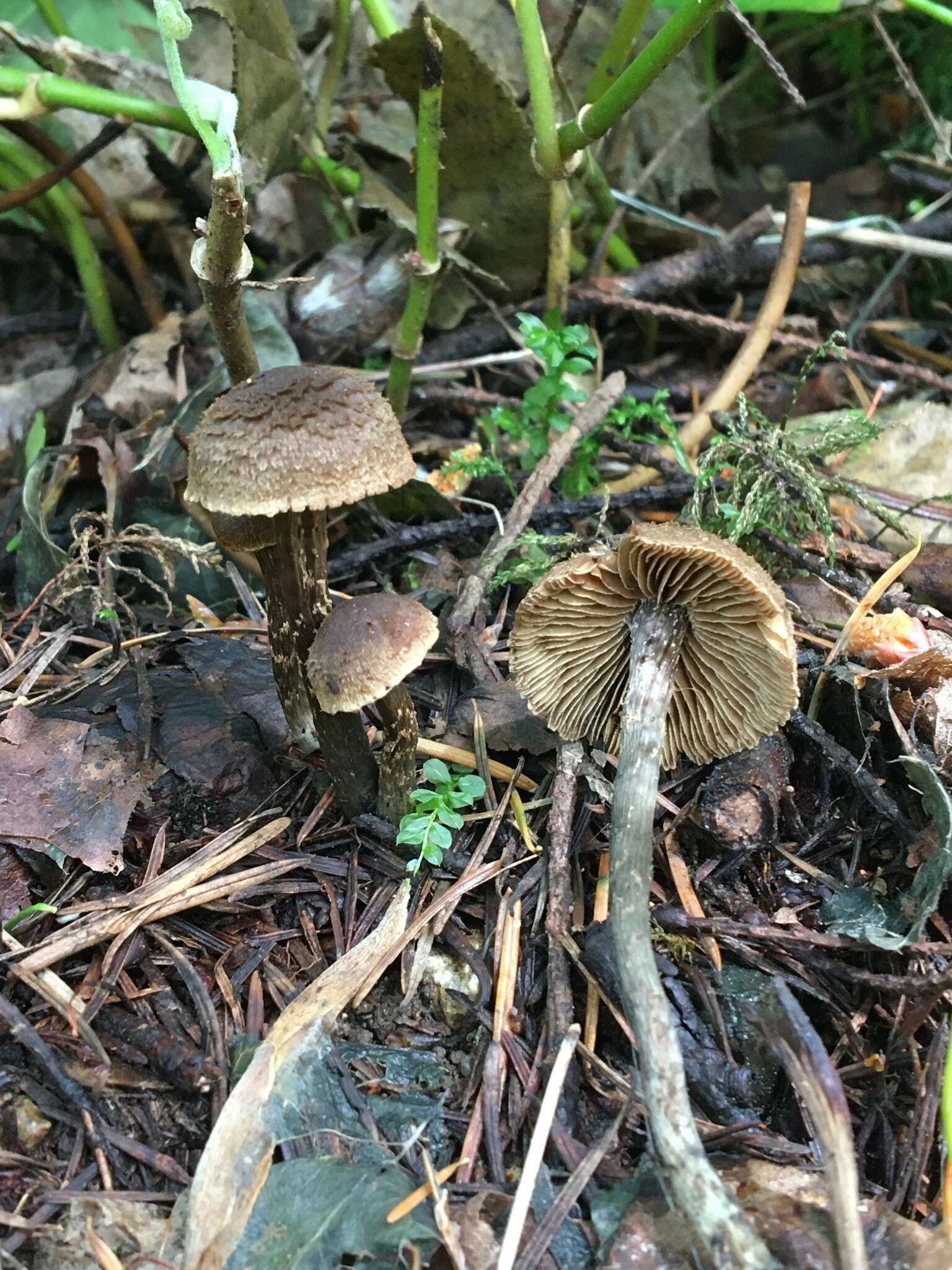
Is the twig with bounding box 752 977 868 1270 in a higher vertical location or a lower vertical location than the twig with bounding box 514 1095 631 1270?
higher

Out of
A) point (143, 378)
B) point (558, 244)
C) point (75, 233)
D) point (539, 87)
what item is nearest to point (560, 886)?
point (539, 87)

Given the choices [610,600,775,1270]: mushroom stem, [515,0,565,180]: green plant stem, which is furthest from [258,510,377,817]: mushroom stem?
[515,0,565,180]: green plant stem

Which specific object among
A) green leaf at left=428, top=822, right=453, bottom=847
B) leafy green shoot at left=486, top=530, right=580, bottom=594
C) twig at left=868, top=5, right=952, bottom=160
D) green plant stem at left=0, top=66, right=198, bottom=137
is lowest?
green leaf at left=428, top=822, right=453, bottom=847

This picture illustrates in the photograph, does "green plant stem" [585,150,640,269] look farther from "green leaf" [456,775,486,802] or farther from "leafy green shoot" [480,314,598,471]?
"green leaf" [456,775,486,802]

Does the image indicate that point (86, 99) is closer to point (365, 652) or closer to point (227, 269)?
point (227, 269)

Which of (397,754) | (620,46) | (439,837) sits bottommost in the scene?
(439,837)

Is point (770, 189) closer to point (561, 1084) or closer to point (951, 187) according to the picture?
point (951, 187)
